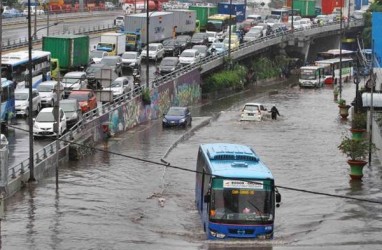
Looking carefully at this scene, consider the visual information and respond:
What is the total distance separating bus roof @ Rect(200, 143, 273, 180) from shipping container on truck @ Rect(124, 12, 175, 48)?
2172 inches

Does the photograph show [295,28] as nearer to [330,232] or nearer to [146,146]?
[146,146]

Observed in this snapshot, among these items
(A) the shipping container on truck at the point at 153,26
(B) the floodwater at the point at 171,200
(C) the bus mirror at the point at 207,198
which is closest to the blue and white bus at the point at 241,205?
(C) the bus mirror at the point at 207,198

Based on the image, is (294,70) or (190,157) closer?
(190,157)

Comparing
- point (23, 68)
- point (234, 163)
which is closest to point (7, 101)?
point (23, 68)

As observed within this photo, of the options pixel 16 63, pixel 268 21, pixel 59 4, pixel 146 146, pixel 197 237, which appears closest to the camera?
pixel 197 237

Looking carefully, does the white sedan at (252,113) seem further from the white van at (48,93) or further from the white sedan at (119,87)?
the white van at (48,93)

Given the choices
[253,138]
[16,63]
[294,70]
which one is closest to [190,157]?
[253,138]

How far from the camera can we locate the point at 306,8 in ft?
490

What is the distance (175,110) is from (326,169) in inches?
670

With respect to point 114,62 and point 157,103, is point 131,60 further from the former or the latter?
point 157,103

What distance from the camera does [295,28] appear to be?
120 meters

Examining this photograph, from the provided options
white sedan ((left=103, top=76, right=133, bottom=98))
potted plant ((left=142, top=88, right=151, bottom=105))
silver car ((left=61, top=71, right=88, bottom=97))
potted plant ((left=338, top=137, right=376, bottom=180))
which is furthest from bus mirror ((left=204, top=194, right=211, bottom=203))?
potted plant ((left=142, top=88, right=151, bottom=105))

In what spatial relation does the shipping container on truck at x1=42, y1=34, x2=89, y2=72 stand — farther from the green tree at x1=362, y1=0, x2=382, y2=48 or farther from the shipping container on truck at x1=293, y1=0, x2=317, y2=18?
the shipping container on truck at x1=293, y1=0, x2=317, y2=18

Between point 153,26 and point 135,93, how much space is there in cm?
3038
